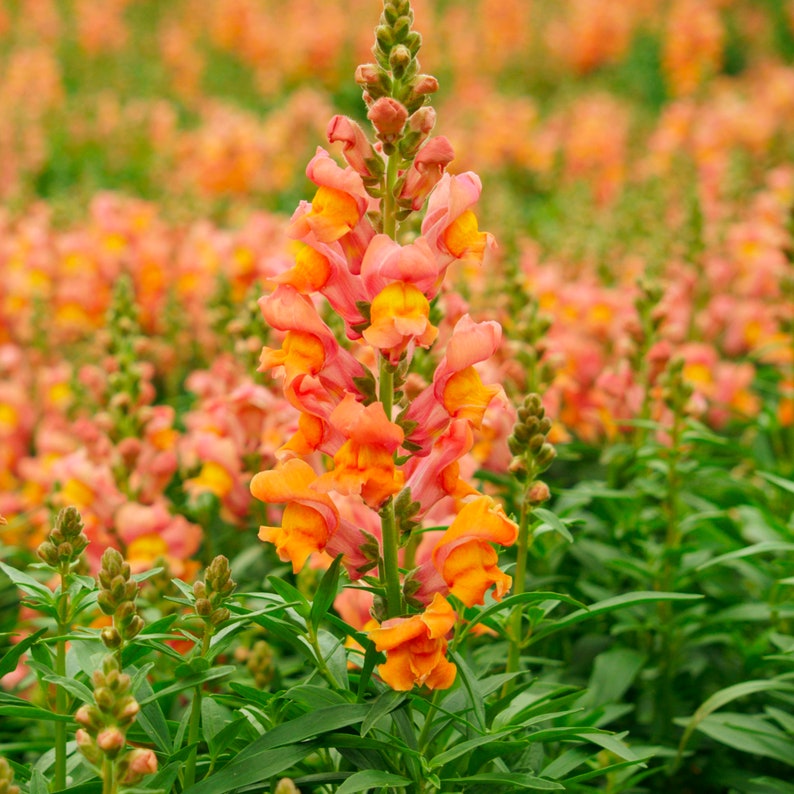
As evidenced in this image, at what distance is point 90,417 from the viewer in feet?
12.6

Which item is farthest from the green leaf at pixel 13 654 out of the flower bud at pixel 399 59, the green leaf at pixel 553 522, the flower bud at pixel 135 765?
the flower bud at pixel 399 59

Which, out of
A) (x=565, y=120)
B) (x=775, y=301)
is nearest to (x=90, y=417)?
(x=775, y=301)

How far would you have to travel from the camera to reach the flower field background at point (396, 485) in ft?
5.63

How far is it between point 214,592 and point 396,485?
329 millimetres

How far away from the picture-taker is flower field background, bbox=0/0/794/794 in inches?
67.6

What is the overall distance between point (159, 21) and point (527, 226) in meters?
8.57

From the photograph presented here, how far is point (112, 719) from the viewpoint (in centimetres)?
150

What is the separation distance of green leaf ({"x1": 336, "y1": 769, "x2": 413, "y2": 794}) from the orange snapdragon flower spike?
13 centimetres

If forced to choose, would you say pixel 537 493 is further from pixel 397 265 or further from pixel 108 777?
pixel 108 777

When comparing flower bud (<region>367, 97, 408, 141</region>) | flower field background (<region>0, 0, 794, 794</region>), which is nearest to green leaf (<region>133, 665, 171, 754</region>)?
flower field background (<region>0, 0, 794, 794</region>)

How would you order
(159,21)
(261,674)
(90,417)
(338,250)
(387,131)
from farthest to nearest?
(159,21) < (90,417) < (261,674) < (338,250) < (387,131)

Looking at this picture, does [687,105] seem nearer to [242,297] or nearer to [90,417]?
[242,297]

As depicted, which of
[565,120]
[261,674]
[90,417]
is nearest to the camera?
[261,674]

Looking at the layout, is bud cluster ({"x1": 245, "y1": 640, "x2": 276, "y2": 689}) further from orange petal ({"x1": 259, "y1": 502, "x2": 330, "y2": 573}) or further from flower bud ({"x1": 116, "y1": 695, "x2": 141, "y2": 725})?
flower bud ({"x1": 116, "y1": 695, "x2": 141, "y2": 725})
